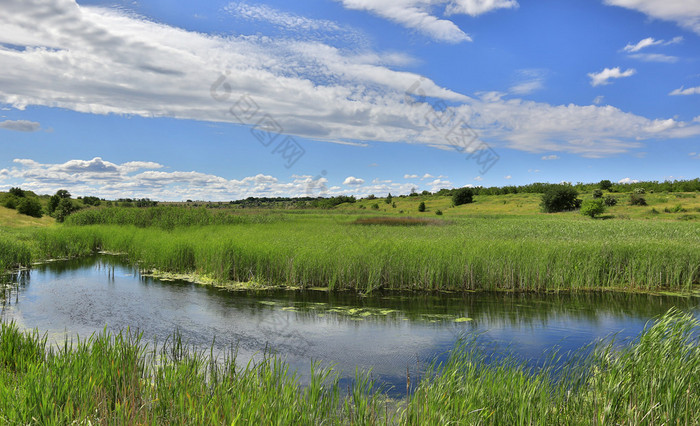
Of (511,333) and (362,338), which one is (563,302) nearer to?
(511,333)

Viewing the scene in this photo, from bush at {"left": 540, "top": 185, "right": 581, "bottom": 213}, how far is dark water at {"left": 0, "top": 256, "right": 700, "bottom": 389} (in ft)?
150

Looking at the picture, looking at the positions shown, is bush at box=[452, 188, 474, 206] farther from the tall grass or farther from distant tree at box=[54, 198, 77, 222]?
the tall grass

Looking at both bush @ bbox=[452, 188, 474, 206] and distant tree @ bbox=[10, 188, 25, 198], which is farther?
bush @ bbox=[452, 188, 474, 206]

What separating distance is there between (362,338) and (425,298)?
4412 millimetres

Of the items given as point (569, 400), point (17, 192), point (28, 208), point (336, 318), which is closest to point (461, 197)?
point (28, 208)

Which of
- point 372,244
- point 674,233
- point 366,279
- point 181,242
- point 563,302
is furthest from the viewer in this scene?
point 674,233

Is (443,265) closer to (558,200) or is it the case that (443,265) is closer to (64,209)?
(64,209)

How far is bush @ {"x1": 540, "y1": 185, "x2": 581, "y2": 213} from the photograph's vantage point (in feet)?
181

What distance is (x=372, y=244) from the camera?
15.7 metres

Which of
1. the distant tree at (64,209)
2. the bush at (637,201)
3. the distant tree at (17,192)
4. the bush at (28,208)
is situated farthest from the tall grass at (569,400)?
the distant tree at (17,192)

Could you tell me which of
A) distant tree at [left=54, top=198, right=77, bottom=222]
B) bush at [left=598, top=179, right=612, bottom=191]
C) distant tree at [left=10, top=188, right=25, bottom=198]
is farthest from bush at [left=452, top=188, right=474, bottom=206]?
distant tree at [left=10, top=188, right=25, bottom=198]

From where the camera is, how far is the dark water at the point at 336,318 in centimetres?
796

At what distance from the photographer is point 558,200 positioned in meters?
55.1

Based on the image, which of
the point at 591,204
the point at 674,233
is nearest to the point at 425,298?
the point at 674,233
